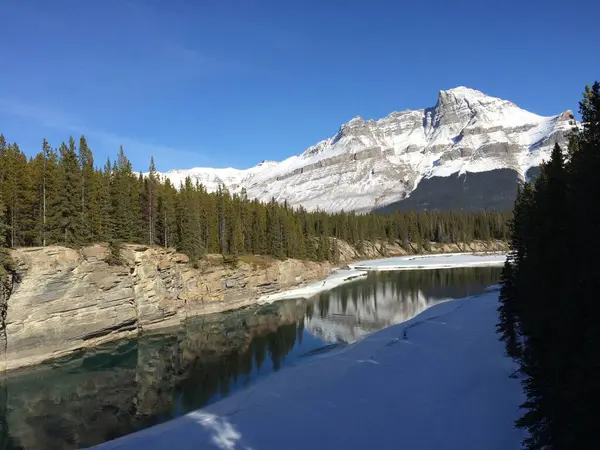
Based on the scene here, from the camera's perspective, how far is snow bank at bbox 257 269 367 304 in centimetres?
8044

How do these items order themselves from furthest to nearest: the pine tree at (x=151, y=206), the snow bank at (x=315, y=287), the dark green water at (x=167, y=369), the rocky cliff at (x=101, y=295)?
the snow bank at (x=315, y=287) < the pine tree at (x=151, y=206) < the rocky cliff at (x=101, y=295) < the dark green water at (x=167, y=369)

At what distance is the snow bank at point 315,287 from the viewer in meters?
80.4

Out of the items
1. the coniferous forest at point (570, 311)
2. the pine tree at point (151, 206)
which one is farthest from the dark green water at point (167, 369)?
the coniferous forest at point (570, 311)

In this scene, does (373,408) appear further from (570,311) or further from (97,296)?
(97,296)

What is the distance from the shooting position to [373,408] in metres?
23.8

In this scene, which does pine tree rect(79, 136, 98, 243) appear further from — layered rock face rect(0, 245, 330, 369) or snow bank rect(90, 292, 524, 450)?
snow bank rect(90, 292, 524, 450)

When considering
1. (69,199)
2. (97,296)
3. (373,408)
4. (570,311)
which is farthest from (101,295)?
(570,311)

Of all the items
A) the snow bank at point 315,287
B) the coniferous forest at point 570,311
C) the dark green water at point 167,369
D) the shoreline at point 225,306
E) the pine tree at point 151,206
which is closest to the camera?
the coniferous forest at point 570,311

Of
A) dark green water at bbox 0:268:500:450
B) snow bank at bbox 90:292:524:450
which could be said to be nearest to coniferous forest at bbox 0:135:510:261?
dark green water at bbox 0:268:500:450

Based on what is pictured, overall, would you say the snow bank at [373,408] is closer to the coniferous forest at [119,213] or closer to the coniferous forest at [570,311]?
the coniferous forest at [570,311]

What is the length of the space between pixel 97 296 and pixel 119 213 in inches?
613

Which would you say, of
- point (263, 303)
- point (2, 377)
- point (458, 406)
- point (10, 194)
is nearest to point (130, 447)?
point (458, 406)

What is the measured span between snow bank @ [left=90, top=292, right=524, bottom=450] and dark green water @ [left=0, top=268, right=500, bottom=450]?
16.1ft

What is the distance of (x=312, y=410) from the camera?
24500 millimetres
